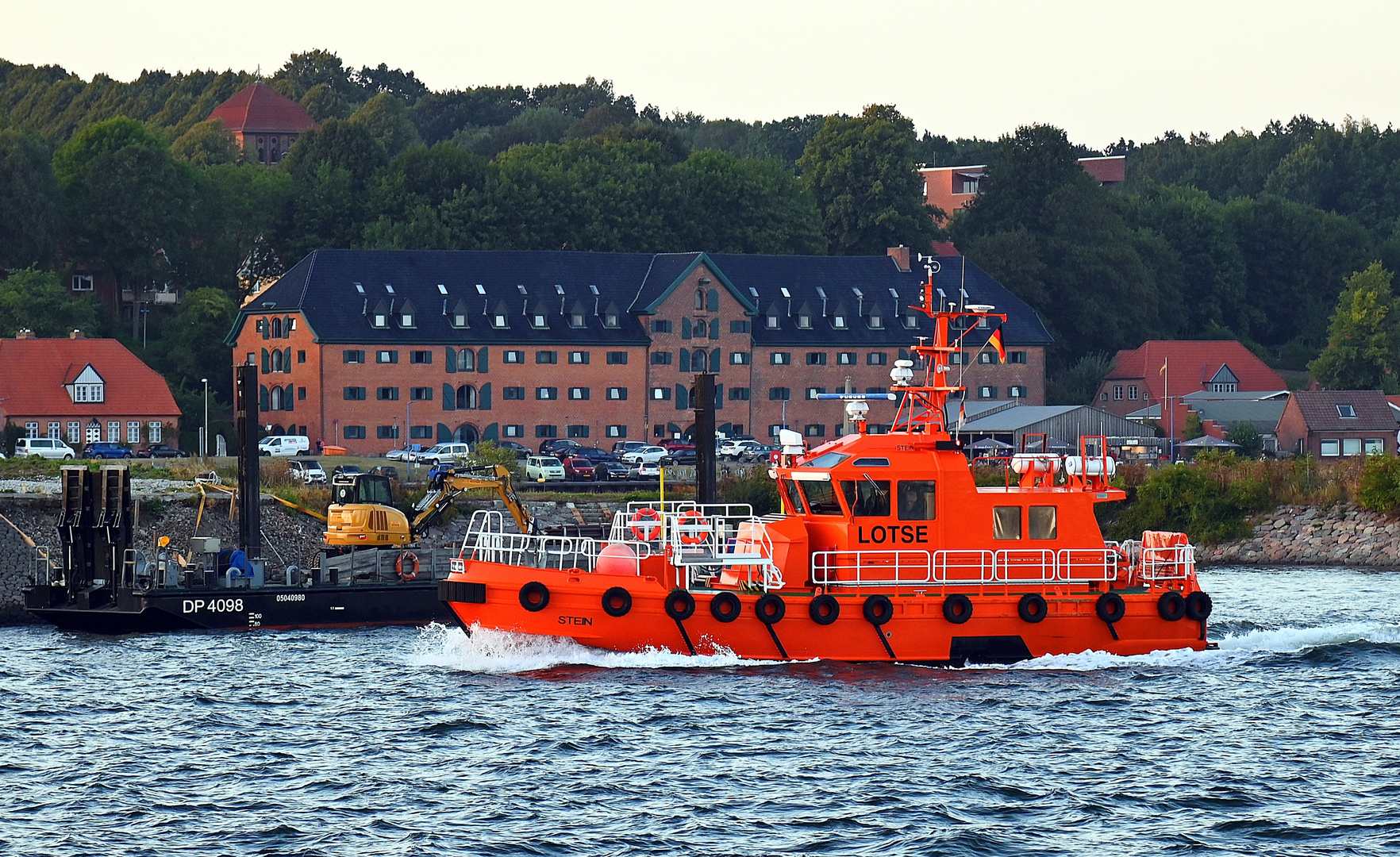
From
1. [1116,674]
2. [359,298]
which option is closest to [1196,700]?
[1116,674]

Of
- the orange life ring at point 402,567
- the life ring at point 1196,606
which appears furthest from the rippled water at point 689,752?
the orange life ring at point 402,567

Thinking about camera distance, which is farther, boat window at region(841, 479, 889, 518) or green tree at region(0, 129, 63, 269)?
green tree at region(0, 129, 63, 269)

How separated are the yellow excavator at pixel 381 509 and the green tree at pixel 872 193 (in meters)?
73.1

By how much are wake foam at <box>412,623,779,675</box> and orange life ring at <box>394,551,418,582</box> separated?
34.8ft

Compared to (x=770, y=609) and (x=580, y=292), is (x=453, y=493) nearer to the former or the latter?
(x=770, y=609)

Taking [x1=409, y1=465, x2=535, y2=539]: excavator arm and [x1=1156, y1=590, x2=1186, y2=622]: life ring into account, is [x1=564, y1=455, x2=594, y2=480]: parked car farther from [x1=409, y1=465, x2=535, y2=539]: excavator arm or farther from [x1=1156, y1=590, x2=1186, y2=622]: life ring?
→ [x1=1156, y1=590, x2=1186, y2=622]: life ring

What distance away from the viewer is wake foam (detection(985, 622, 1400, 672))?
35719 millimetres

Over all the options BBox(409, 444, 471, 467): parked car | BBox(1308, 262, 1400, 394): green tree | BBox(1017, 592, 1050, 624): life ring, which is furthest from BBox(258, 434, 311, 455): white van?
BBox(1017, 592, 1050, 624): life ring

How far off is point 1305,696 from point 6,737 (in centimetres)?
2126

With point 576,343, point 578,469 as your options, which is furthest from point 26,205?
point 578,469

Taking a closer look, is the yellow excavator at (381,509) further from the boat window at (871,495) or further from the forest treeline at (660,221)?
the forest treeline at (660,221)

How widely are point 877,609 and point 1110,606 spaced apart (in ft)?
13.7

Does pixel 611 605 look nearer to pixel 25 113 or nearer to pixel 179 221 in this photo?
pixel 179 221

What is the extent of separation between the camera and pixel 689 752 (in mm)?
29781
